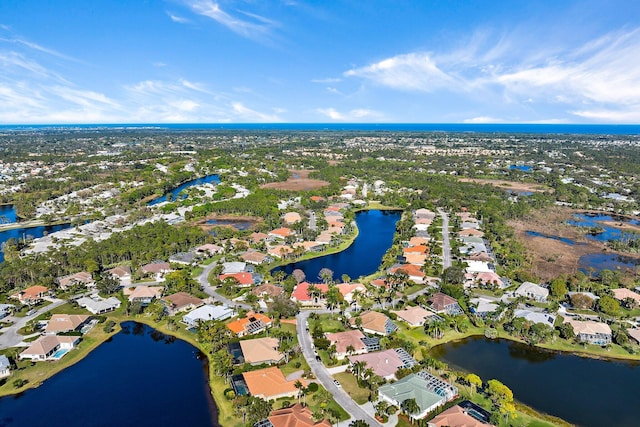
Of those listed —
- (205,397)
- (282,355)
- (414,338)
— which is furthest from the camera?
(414,338)

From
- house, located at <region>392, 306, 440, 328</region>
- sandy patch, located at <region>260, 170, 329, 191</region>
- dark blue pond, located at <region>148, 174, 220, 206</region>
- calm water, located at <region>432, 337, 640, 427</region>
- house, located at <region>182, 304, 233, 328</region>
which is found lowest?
calm water, located at <region>432, 337, 640, 427</region>

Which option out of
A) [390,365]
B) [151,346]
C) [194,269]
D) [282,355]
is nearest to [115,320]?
[151,346]

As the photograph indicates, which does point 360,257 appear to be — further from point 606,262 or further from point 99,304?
point 606,262

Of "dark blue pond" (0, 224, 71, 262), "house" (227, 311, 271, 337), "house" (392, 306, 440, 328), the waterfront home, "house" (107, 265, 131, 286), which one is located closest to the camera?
the waterfront home

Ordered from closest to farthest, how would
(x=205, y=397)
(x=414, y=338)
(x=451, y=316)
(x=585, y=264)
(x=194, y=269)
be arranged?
(x=205, y=397) < (x=414, y=338) < (x=451, y=316) < (x=194, y=269) < (x=585, y=264)

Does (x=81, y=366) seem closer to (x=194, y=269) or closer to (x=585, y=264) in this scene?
(x=194, y=269)

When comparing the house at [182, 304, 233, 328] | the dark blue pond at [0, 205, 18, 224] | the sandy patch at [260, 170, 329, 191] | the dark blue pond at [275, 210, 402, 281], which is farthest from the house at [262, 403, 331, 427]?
the sandy patch at [260, 170, 329, 191]

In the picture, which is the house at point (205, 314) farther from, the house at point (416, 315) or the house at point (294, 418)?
the house at point (416, 315)

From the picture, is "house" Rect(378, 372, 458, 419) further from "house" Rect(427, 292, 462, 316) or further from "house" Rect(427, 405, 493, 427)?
"house" Rect(427, 292, 462, 316)

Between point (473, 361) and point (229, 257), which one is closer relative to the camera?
point (473, 361)
